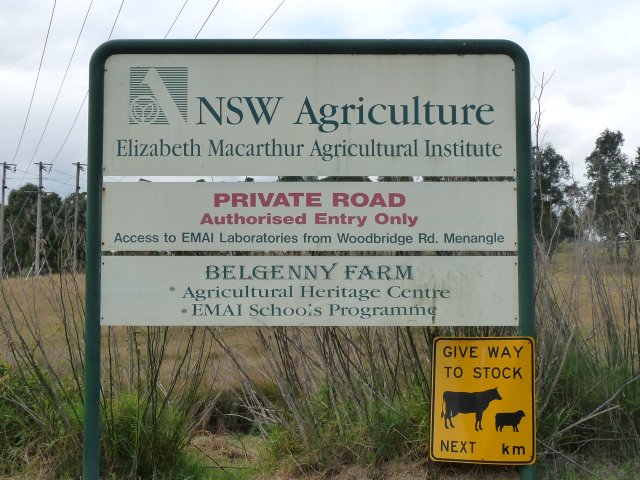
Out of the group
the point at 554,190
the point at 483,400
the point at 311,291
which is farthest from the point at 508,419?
the point at 554,190

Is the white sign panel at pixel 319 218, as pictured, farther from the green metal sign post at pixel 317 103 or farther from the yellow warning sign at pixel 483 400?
the yellow warning sign at pixel 483 400

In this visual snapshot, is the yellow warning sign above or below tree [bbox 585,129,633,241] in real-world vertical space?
below

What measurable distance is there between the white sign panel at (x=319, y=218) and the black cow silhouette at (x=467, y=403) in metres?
0.86

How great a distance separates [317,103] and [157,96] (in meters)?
0.99

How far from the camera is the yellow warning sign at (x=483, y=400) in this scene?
14.5 ft

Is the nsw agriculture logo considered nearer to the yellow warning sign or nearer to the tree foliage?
the yellow warning sign

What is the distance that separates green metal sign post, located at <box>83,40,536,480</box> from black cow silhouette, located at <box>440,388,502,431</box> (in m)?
0.87

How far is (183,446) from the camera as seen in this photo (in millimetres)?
5457

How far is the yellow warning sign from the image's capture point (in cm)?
441

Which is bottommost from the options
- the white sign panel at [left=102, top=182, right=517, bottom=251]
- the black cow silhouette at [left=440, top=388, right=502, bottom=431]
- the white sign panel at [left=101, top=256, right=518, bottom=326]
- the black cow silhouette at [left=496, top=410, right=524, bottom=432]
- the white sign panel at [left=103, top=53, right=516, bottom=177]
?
the black cow silhouette at [left=496, top=410, right=524, bottom=432]

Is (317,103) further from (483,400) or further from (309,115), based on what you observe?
(483,400)

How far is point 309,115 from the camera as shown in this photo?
15.4 feet

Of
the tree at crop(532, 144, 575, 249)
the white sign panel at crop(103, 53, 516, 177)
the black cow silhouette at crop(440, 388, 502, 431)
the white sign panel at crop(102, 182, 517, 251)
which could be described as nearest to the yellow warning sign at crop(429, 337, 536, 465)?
the black cow silhouette at crop(440, 388, 502, 431)

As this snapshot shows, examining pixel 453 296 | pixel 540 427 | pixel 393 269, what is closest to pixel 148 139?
pixel 393 269
